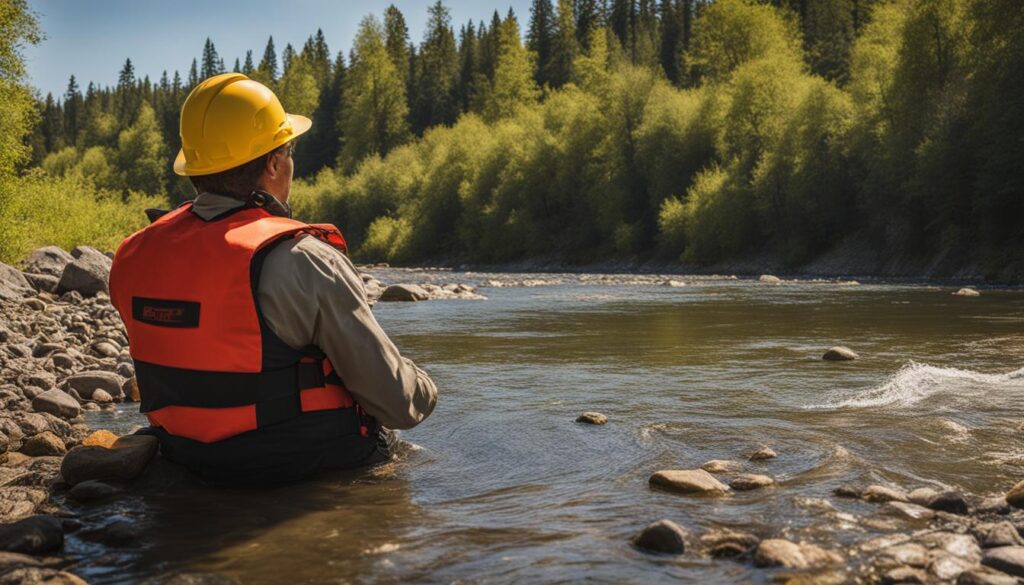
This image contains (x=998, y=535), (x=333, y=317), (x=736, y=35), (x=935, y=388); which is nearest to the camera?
(x=998, y=535)

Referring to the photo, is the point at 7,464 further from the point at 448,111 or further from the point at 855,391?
the point at 448,111

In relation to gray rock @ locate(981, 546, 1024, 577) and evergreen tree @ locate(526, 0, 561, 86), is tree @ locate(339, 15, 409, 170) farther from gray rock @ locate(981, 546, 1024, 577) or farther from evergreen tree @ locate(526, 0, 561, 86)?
gray rock @ locate(981, 546, 1024, 577)

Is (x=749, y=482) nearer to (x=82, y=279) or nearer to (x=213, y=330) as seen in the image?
(x=213, y=330)

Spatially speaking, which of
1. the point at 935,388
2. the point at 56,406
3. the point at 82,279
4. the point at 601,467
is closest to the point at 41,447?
the point at 56,406

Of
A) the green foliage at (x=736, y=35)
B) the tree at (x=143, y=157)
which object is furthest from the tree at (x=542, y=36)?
the tree at (x=143, y=157)

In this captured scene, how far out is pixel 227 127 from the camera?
13.1ft

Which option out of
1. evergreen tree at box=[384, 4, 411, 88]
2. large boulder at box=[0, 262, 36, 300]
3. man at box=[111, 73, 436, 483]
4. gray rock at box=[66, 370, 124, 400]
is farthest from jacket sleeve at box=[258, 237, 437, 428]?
evergreen tree at box=[384, 4, 411, 88]

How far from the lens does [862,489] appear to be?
4242 mm

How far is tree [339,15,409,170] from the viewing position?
3733 inches

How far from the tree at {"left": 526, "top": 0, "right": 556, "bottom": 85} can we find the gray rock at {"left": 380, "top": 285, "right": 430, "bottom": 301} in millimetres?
74208

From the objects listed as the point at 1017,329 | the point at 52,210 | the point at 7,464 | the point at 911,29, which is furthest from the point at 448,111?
the point at 7,464

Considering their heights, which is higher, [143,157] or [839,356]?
[143,157]

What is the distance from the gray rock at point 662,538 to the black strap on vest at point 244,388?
1.54 meters

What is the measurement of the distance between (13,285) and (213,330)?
12823 millimetres
